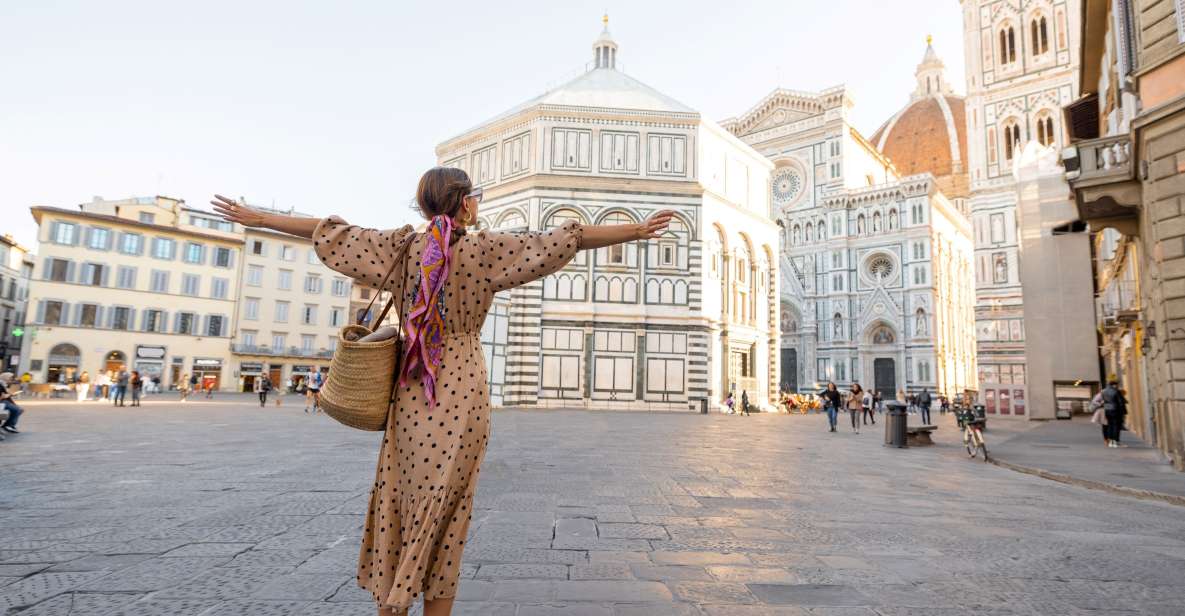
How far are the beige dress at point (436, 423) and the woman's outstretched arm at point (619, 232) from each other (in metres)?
0.06

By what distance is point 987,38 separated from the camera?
39312 mm

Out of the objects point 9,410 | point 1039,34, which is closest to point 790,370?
point 1039,34

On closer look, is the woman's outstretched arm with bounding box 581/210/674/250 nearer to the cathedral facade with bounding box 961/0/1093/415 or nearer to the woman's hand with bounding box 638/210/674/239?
the woman's hand with bounding box 638/210/674/239

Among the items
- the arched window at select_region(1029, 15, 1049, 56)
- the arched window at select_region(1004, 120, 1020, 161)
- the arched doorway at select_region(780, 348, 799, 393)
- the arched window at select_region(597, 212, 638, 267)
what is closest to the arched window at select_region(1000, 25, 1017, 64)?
the arched window at select_region(1029, 15, 1049, 56)

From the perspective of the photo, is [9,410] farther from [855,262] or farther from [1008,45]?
[855,262]

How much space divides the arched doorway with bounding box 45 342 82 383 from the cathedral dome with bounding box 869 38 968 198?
2974 inches

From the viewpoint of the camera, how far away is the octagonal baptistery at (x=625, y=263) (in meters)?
27.0

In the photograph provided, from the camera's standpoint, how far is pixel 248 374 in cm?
4134

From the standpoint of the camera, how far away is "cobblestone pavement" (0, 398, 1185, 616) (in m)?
2.79

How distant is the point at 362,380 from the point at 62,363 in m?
44.6

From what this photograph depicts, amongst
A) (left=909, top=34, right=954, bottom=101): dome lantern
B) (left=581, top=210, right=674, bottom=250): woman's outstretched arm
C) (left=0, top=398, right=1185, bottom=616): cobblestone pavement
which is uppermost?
(left=909, top=34, right=954, bottom=101): dome lantern

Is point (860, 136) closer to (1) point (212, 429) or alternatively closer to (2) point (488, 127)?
(2) point (488, 127)

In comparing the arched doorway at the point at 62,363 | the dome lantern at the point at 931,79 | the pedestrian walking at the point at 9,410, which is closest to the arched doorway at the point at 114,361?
the arched doorway at the point at 62,363

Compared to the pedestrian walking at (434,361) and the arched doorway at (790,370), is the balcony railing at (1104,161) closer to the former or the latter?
the pedestrian walking at (434,361)
